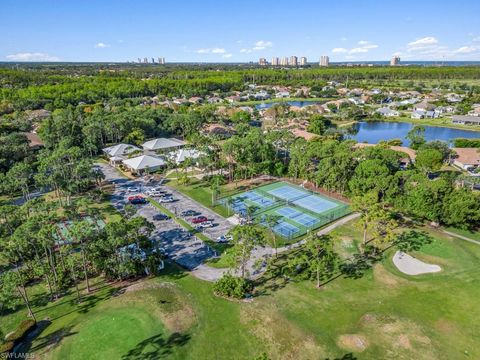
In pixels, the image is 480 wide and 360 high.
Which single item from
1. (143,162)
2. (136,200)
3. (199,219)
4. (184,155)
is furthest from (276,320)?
(184,155)

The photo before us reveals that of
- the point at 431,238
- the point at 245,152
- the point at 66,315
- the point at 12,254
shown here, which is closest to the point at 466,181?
the point at 431,238

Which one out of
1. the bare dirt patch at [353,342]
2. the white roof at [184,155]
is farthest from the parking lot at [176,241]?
the bare dirt patch at [353,342]

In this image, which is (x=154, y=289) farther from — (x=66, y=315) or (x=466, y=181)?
(x=466, y=181)

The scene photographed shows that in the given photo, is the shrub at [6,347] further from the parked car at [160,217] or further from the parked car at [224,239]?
the parked car at [160,217]

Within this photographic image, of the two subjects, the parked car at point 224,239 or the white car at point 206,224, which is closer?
the parked car at point 224,239

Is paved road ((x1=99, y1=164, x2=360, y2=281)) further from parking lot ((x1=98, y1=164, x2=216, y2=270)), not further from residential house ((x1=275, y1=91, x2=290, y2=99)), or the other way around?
residential house ((x1=275, y1=91, x2=290, y2=99))

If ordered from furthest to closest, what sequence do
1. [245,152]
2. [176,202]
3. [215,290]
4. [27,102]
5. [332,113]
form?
[332,113], [27,102], [245,152], [176,202], [215,290]

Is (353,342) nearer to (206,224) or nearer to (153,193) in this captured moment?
(206,224)
